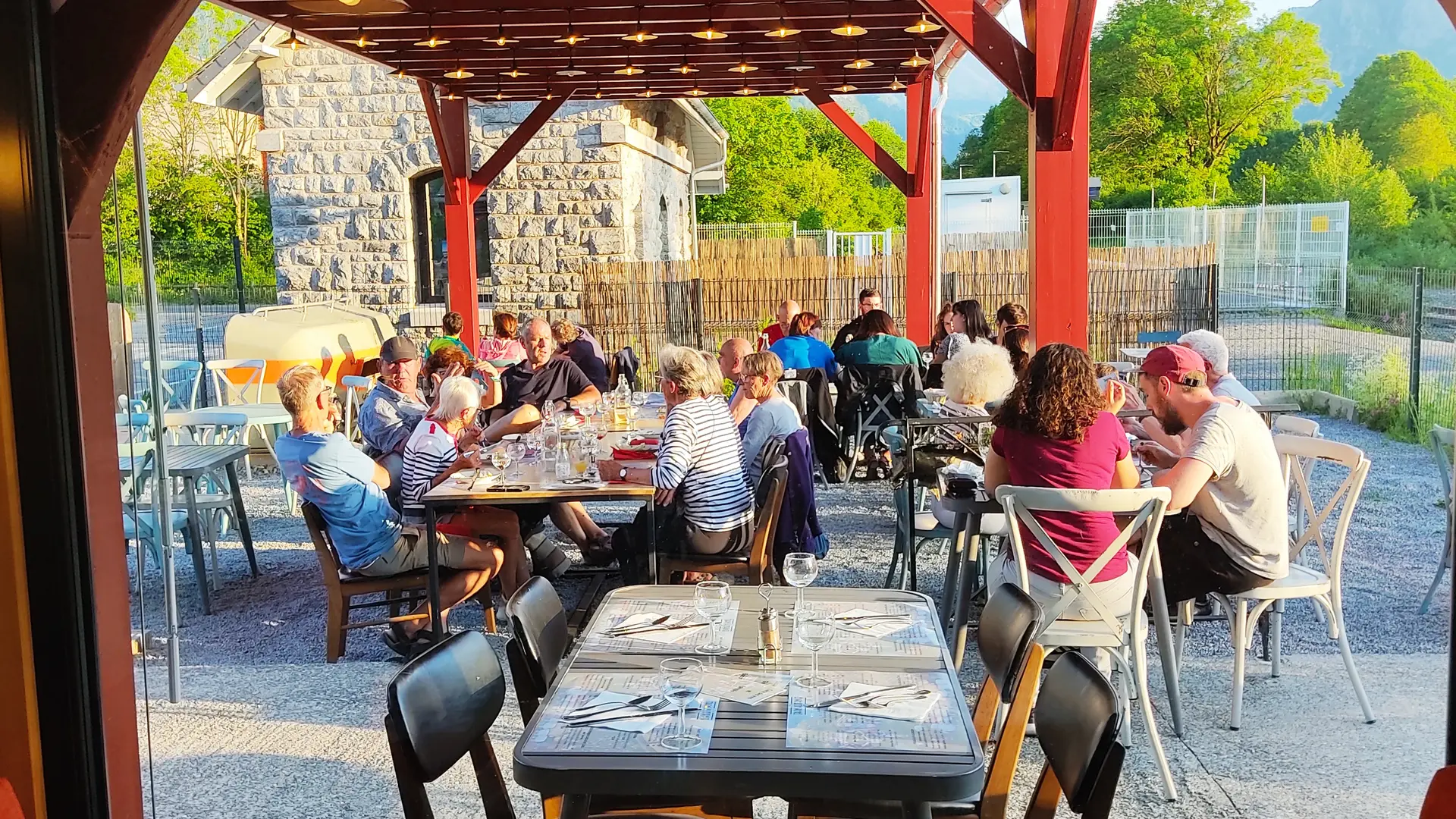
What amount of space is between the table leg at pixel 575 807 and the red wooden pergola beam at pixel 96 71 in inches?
66.0

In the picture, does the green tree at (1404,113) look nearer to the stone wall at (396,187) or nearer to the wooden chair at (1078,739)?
the stone wall at (396,187)

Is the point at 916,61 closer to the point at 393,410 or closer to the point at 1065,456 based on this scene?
the point at 393,410

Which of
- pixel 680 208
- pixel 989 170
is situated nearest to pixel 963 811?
pixel 680 208

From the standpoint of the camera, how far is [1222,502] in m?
4.21

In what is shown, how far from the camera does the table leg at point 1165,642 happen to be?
4113mm

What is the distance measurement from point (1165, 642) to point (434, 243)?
1260 centimetres

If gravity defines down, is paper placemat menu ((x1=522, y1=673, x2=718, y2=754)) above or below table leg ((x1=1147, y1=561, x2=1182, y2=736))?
above

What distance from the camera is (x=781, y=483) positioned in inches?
202

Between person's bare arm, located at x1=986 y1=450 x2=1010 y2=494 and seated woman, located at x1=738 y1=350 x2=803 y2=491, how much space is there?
1.65 metres

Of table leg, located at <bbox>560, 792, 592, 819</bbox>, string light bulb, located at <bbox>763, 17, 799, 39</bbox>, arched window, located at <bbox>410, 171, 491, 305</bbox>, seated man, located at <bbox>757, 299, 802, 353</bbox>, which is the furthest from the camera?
arched window, located at <bbox>410, 171, 491, 305</bbox>

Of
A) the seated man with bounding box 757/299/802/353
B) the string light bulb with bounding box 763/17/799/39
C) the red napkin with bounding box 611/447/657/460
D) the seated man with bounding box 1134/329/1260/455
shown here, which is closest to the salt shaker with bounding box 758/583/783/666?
the red napkin with bounding box 611/447/657/460

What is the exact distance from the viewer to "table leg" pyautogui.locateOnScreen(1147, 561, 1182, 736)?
411 cm

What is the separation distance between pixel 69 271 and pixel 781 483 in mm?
3140

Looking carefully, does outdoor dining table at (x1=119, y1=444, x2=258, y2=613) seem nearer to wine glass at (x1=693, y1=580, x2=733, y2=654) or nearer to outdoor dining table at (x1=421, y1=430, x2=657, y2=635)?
outdoor dining table at (x1=421, y1=430, x2=657, y2=635)
